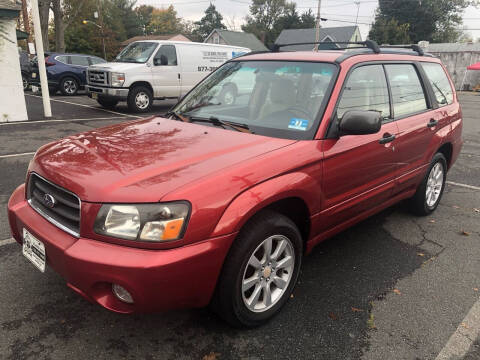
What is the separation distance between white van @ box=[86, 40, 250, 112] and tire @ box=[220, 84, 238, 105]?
8.64 meters

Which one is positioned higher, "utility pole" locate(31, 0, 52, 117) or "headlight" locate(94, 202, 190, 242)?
"utility pole" locate(31, 0, 52, 117)

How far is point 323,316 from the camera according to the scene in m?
2.71

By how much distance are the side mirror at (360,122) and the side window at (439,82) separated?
2.00 meters

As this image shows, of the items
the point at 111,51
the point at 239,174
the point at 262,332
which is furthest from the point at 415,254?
the point at 111,51

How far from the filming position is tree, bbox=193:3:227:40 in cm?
8599

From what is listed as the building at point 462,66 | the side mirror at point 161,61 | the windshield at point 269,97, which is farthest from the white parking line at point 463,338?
the building at point 462,66

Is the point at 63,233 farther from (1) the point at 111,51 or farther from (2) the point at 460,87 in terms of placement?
(1) the point at 111,51

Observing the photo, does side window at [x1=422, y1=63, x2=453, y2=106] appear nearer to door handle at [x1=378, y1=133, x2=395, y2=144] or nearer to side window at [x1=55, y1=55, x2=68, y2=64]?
door handle at [x1=378, y1=133, x2=395, y2=144]

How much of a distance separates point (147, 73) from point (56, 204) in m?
10.2

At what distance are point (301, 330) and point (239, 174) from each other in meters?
1.12

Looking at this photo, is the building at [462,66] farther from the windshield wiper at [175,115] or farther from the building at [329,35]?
the windshield wiper at [175,115]

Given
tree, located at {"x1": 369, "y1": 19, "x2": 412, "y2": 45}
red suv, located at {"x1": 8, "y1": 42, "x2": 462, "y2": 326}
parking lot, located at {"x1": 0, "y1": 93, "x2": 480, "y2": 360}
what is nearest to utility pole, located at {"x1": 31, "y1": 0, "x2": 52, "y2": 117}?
parking lot, located at {"x1": 0, "y1": 93, "x2": 480, "y2": 360}

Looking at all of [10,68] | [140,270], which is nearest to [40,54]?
[10,68]

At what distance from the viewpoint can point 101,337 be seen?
2422 mm
